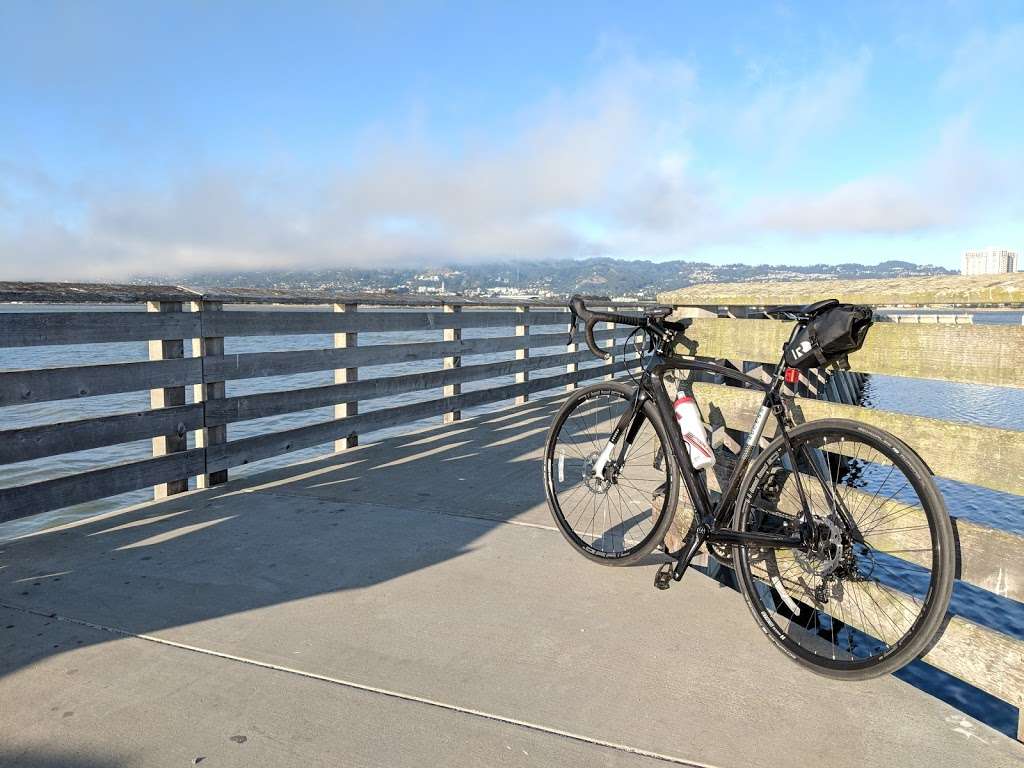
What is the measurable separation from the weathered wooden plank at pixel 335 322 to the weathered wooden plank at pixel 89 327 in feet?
0.95

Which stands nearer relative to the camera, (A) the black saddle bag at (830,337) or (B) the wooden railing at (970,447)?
(B) the wooden railing at (970,447)

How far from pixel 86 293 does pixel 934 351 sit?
4.03 metres

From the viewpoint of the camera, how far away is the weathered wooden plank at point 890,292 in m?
2.79

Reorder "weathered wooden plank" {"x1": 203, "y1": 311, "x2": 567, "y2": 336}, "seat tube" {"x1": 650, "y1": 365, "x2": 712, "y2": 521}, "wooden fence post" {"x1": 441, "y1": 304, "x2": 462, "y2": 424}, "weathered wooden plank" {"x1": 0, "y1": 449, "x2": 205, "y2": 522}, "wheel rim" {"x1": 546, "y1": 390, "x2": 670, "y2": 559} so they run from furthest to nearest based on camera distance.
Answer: "wooden fence post" {"x1": 441, "y1": 304, "x2": 462, "y2": 424}
"weathered wooden plank" {"x1": 203, "y1": 311, "x2": 567, "y2": 336}
"weathered wooden plank" {"x1": 0, "y1": 449, "x2": 205, "y2": 522}
"wheel rim" {"x1": 546, "y1": 390, "x2": 670, "y2": 559}
"seat tube" {"x1": 650, "y1": 365, "x2": 712, "y2": 521}

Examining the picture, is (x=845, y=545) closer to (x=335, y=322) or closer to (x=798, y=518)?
(x=798, y=518)

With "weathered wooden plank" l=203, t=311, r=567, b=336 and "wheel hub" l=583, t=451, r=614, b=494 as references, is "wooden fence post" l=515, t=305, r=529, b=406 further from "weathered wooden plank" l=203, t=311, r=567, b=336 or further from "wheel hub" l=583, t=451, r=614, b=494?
"wheel hub" l=583, t=451, r=614, b=494

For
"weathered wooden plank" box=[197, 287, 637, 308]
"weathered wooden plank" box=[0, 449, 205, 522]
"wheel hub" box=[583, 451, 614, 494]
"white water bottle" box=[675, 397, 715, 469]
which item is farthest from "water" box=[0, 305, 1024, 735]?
"weathered wooden plank" box=[0, 449, 205, 522]

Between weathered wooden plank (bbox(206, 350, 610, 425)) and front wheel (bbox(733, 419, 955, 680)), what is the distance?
345 cm

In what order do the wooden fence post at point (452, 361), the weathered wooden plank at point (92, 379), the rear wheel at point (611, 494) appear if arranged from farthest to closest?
the wooden fence post at point (452, 361) < the weathered wooden plank at point (92, 379) < the rear wheel at point (611, 494)

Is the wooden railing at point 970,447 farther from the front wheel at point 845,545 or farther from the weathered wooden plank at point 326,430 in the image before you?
the weathered wooden plank at point 326,430

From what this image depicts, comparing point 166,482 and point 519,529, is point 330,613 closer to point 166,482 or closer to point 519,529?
point 519,529

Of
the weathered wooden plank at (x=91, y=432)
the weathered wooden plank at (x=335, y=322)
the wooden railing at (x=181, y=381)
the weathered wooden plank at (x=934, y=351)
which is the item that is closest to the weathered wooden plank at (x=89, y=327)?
the wooden railing at (x=181, y=381)

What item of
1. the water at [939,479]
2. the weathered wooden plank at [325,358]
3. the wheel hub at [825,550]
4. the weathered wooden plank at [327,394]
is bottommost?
the water at [939,479]

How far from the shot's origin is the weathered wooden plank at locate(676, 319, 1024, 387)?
2.45 metres
